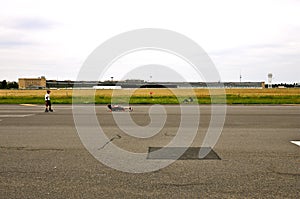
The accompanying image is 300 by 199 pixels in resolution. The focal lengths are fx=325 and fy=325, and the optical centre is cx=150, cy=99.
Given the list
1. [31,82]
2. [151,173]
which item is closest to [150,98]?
[151,173]

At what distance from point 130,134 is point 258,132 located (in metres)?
4.41

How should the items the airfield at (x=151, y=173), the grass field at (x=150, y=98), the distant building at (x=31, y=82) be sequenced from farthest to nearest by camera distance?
1. the distant building at (x=31, y=82)
2. the grass field at (x=150, y=98)
3. the airfield at (x=151, y=173)

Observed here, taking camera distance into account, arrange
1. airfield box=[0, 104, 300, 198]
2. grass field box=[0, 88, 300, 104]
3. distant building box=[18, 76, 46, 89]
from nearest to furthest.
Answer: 1. airfield box=[0, 104, 300, 198]
2. grass field box=[0, 88, 300, 104]
3. distant building box=[18, 76, 46, 89]

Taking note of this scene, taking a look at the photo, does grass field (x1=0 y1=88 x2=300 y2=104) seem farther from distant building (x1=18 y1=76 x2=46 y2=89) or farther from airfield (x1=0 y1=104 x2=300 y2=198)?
distant building (x1=18 y1=76 x2=46 y2=89)

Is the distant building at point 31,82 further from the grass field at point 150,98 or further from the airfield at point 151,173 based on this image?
the airfield at point 151,173

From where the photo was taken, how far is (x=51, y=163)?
6.67m

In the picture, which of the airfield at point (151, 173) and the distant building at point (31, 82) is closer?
the airfield at point (151, 173)

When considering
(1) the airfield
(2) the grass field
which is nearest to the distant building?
(2) the grass field

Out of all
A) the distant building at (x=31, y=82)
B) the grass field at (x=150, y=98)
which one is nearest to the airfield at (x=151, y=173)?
the grass field at (x=150, y=98)

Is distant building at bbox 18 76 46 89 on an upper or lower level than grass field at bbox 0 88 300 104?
upper

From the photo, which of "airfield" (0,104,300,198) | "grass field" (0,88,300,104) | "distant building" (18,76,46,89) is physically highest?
"distant building" (18,76,46,89)

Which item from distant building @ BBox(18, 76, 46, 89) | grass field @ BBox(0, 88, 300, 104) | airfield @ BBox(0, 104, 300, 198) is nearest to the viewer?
airfield @ BBox(0, 104, 300, 198)

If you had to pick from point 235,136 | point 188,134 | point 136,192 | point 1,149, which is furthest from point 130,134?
point 136,192

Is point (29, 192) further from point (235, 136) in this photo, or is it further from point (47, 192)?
point (235, 136)
